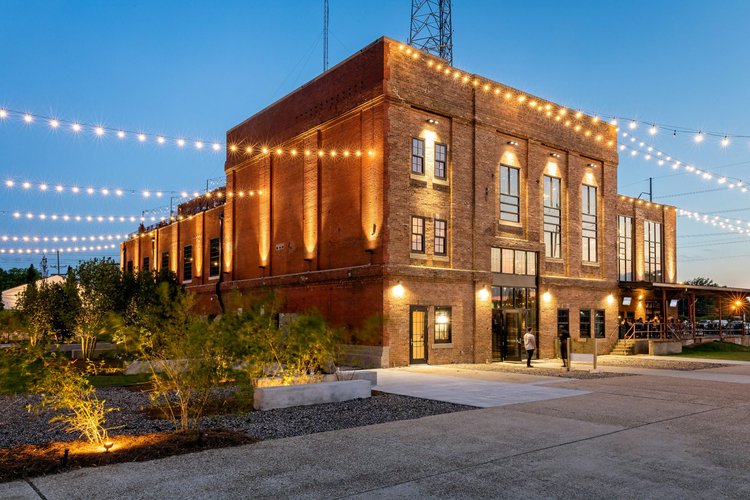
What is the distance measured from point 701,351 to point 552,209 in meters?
12.8

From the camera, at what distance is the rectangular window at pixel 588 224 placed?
104ft

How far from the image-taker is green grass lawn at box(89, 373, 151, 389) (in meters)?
17.1

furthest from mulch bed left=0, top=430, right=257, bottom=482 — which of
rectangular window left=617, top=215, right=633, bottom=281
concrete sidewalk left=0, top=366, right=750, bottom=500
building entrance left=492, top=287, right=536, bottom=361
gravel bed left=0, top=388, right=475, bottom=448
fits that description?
rectangular window left=617, top=215, right=633, bottom=281

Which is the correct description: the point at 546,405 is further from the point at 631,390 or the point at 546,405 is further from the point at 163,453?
the point at 163,453

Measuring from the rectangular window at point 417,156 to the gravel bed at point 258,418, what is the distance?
1187cm

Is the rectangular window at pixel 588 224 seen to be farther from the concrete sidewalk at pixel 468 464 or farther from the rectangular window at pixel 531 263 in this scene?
the concrete sidewalk at pixel 468 464

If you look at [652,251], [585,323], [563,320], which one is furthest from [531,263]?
[652,251]

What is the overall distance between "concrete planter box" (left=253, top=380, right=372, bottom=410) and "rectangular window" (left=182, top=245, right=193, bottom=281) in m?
29.9

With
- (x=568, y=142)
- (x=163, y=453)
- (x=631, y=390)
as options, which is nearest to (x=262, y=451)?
(x=163, y=453)

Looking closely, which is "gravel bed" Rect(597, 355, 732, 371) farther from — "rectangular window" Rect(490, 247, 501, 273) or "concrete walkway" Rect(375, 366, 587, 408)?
"concrete walkway" Rect(375, 366, 587, 408)

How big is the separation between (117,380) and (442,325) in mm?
12135

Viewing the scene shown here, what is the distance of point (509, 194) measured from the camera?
90.2 feet

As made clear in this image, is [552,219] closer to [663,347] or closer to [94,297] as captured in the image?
[663,347]

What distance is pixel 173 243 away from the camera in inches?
1770
